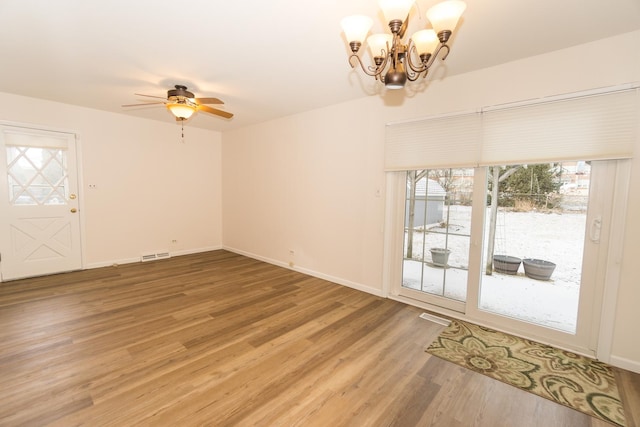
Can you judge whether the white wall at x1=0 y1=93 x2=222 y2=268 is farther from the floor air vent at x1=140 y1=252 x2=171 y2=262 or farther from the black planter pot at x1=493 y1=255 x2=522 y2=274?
the black planter pot at x1=493 y1=255 x2=522 y2=274

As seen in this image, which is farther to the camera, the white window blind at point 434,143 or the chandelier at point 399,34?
the white window blind at point 434,143

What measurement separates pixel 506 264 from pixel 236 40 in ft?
11.6

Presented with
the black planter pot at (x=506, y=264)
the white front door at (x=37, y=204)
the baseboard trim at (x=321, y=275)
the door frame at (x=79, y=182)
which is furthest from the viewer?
the door frame at (x=79, y=182)

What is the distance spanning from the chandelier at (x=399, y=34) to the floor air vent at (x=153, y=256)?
545cm

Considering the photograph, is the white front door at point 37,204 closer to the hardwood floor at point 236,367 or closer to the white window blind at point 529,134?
the hardwood floor at point 236,367

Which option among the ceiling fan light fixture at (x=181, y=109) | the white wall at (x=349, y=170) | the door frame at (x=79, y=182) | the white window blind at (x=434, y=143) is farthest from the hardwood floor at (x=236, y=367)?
the ceiling fan light fixture at (x=181, y=109)

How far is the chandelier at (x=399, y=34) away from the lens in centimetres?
145

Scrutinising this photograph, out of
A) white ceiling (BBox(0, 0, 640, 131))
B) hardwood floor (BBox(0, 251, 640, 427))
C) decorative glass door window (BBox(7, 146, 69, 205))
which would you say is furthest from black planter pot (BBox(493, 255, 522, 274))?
decorative glass door window (BBox(7, 146, 69, 205))

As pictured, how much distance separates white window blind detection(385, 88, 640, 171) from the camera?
228cm

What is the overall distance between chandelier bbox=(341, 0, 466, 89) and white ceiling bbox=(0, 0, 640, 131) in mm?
447

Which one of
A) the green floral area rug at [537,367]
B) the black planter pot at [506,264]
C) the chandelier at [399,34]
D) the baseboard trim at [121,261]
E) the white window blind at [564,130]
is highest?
the chandelier at [399,34]

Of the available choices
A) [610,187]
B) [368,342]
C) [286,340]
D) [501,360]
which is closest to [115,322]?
[286,340]

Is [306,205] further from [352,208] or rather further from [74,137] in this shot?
[74,137]

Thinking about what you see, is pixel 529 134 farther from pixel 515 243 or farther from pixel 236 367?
pixel 236 367
